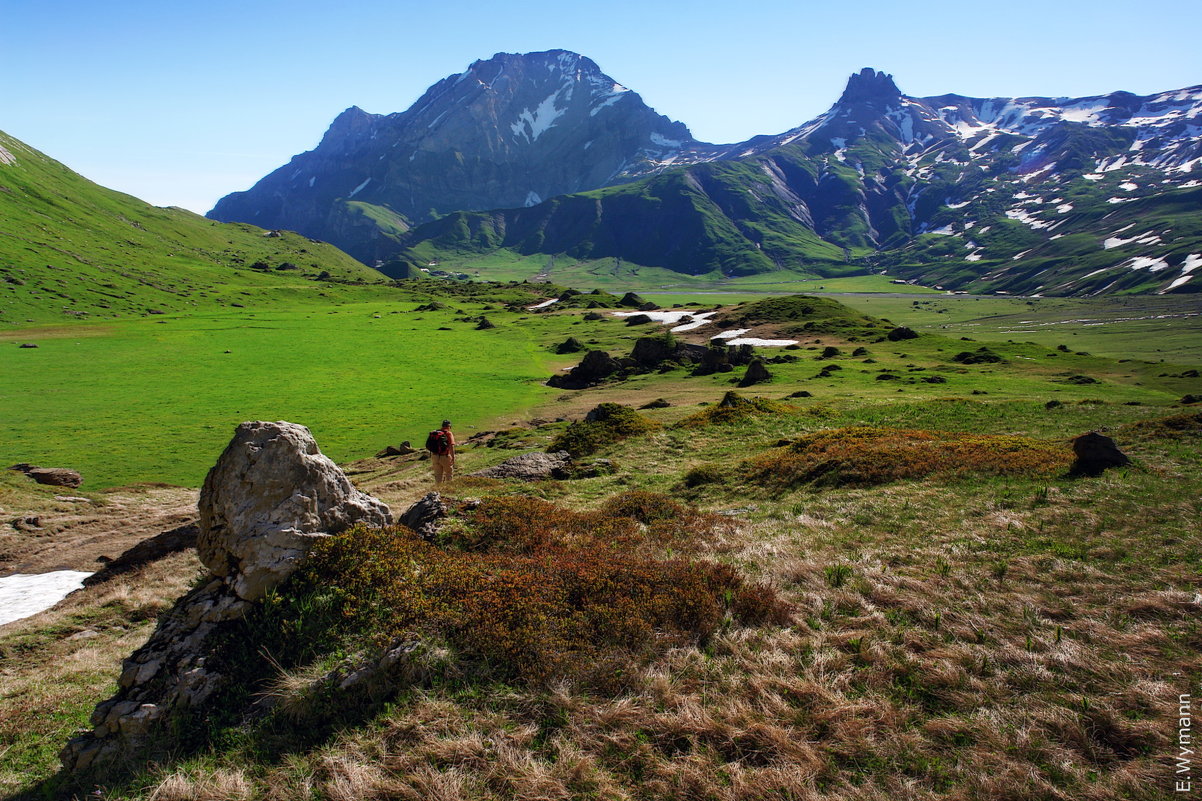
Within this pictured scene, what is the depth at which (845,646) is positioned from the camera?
35.2ft

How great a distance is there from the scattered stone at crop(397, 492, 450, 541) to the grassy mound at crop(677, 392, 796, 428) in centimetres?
2422

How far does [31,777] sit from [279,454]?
617 centimetres

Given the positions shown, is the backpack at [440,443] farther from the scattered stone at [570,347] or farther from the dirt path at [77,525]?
the scattered stone at [570,347]

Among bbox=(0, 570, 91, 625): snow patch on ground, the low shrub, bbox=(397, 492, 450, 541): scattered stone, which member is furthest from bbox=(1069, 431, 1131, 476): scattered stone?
bbox=(0, 570, 91, 625): snow patch on ground

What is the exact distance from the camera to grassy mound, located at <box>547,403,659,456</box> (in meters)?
34.1

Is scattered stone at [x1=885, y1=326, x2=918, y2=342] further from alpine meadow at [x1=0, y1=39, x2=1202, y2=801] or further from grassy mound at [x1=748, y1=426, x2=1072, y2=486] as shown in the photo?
grassy mound at [x1=748, y1=426, x2=1072, y2=486]

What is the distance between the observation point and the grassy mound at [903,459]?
2197 centimetres

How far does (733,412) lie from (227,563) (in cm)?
3283

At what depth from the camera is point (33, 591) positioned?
19.5 metres

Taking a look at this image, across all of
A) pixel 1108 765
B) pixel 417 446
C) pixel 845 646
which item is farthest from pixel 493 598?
pixel 417 446

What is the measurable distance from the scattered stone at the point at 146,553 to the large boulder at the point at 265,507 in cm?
1109

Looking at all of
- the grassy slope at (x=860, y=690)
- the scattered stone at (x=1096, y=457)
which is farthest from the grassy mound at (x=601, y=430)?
the scattered stone at (x=1096, y=457)

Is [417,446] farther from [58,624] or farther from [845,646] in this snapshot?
[845,646]

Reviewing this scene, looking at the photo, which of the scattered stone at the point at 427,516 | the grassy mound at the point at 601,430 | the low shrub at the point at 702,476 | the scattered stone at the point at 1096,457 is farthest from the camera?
the grassy mound at the point at 601,430
